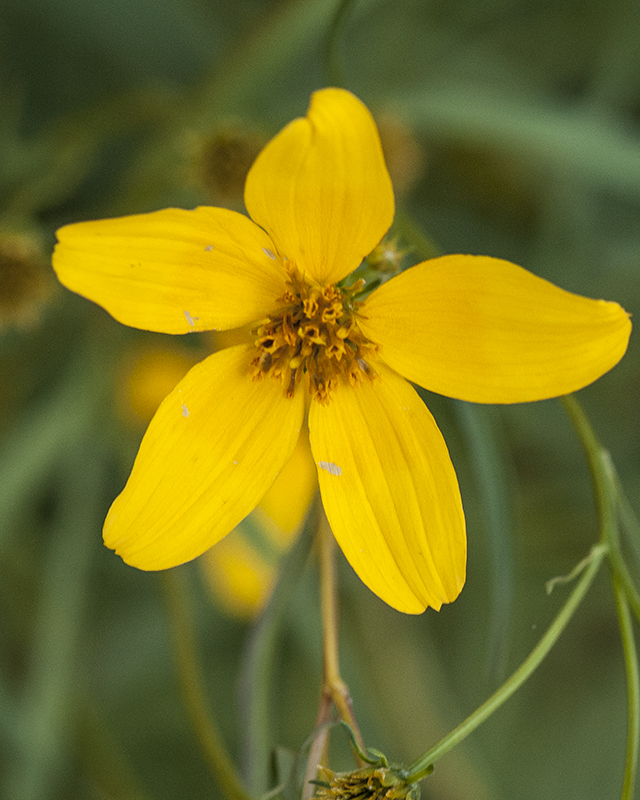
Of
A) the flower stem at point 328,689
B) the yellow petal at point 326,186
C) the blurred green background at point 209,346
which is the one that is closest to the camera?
the yellow petal at point 326,186

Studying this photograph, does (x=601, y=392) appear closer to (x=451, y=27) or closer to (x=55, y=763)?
(x=451, y=27)

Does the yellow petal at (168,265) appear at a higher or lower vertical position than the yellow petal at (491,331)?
higher

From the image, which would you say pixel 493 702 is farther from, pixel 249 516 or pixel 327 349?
pixel 249 516

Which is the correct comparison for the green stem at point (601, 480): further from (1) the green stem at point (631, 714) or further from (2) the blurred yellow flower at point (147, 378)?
(2) the blurred yellow flower at point (147, 378)

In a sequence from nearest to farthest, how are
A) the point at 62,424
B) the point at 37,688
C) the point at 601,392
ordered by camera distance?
1. the point at 62,424
2. the point at 37,688
3. the point at 601,392

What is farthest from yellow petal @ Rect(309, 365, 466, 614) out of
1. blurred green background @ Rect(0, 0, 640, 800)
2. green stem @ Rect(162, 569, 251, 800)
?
green stem @ Rect(162, 569, 251, 800)

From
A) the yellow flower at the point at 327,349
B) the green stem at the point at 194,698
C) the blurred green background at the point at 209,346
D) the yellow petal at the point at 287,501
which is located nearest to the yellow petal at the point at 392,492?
the yellow flower at the point at 327,349

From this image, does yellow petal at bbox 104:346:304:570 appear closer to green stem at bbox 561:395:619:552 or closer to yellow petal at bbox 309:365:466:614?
yellow petal at bbox 309:365:466:614

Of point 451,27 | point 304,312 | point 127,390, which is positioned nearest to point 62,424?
point 127,390
